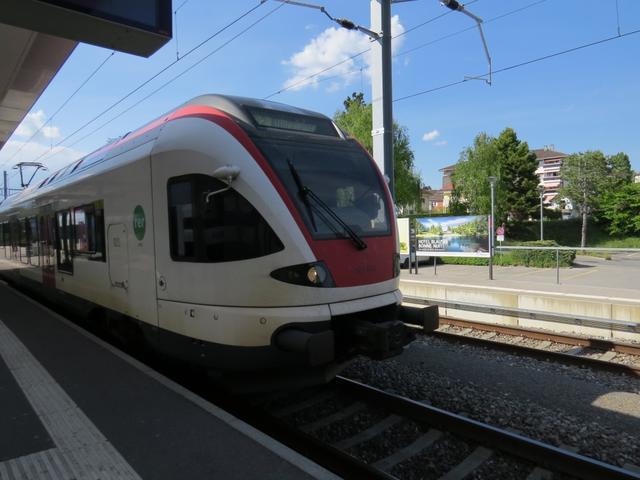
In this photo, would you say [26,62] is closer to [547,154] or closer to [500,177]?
[500,177]

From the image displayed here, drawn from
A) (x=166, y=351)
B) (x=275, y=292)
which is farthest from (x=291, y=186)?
(x=166, y=351)

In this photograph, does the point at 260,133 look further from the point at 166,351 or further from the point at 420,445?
the point at 420,445

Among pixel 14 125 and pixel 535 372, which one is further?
pixel 14 125

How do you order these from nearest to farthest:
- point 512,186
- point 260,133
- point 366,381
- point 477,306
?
point 260,133 < point 366,381 < point 477,306 < point 512,186

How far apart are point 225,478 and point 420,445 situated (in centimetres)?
184

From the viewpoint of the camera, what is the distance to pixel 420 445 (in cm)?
409

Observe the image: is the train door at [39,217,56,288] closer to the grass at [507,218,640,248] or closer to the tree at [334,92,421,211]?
the tree at [334,92,421,211]

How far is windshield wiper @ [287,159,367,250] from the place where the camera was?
Result: 426 centimetres

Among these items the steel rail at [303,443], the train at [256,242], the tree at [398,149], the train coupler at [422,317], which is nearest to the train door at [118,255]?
the train at [256,242]

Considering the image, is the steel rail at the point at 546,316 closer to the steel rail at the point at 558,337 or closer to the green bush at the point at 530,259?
the steel rail at the point at 558,337

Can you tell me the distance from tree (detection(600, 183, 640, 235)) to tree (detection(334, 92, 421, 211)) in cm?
2165

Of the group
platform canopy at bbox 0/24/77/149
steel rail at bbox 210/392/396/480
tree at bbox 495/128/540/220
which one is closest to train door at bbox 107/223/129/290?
steel rail at bbox 210/392/396/480

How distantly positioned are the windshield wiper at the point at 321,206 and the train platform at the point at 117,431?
6.07ft

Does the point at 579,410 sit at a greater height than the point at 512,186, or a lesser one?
lesser
